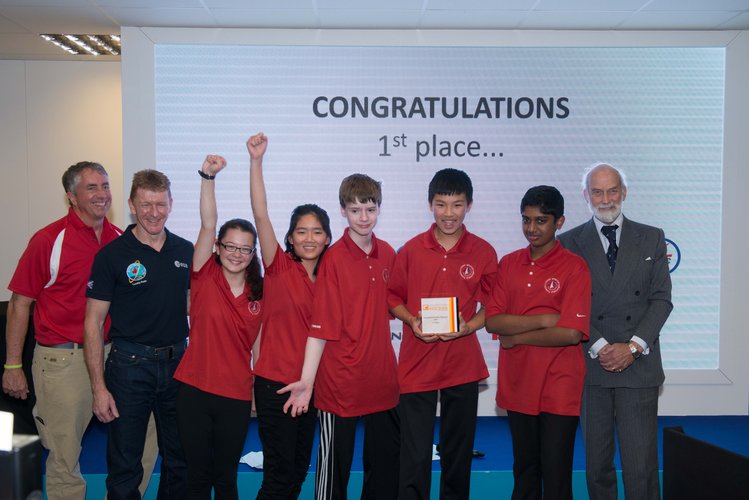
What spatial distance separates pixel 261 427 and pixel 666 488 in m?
1.64

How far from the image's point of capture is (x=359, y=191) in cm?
282

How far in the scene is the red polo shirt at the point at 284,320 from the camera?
279 cm

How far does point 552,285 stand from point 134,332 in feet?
6.31

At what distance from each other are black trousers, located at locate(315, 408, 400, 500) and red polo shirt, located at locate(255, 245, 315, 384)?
→ 28 centimetres

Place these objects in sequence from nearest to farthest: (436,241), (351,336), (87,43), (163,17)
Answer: (351,336), (436,241), (163,17), (87,43)

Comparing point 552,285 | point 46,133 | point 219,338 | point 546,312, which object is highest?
point 46,133

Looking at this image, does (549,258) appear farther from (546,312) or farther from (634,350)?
(634,350)

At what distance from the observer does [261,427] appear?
2820 millimetres

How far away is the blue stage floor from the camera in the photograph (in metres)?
3.85

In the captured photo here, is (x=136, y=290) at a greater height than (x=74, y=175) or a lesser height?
lesser

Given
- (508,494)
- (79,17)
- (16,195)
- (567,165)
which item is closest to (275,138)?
(79,17)

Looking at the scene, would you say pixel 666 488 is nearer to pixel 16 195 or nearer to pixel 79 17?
pixel 79 17

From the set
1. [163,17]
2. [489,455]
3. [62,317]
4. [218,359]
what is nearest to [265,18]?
[163,17]

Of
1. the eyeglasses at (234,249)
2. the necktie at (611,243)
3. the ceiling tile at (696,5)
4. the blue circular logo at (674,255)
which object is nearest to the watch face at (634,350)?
the necktie at (611,243)
